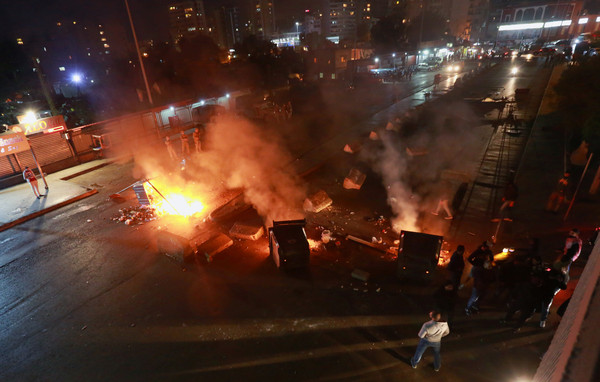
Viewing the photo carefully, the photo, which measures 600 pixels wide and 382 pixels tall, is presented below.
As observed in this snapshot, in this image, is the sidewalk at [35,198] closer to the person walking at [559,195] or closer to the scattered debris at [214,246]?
the scattered debris at [214,246]

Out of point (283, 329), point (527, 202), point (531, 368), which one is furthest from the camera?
point (527, 202)

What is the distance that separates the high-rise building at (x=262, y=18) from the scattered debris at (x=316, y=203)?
143 m

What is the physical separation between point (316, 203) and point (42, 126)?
13.4m

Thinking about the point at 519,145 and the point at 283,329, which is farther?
the point at 519,145

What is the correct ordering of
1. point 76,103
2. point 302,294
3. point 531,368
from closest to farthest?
point 531,368 < point 302,294 < point 76,103

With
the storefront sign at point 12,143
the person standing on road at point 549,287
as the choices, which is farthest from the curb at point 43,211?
the person standing on road at point 549,287

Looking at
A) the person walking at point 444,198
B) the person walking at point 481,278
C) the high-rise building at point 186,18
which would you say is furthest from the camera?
the high-rise building at point 186,18

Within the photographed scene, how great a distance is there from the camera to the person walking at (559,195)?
850 centimetres

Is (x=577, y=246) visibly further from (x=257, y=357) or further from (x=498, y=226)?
(x=257, y=357)

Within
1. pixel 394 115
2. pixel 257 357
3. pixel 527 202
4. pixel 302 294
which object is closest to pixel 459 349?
pixel 302 294

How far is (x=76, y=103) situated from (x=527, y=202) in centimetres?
2701

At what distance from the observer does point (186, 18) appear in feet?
409

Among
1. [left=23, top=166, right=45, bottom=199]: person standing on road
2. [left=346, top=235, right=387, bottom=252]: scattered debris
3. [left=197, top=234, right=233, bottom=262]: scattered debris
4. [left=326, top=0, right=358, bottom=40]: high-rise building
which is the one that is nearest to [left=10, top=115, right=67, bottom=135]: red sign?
[left=23, top=166, right=45, bottom=199]: person standing on road

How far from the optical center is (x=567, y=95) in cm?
1279
